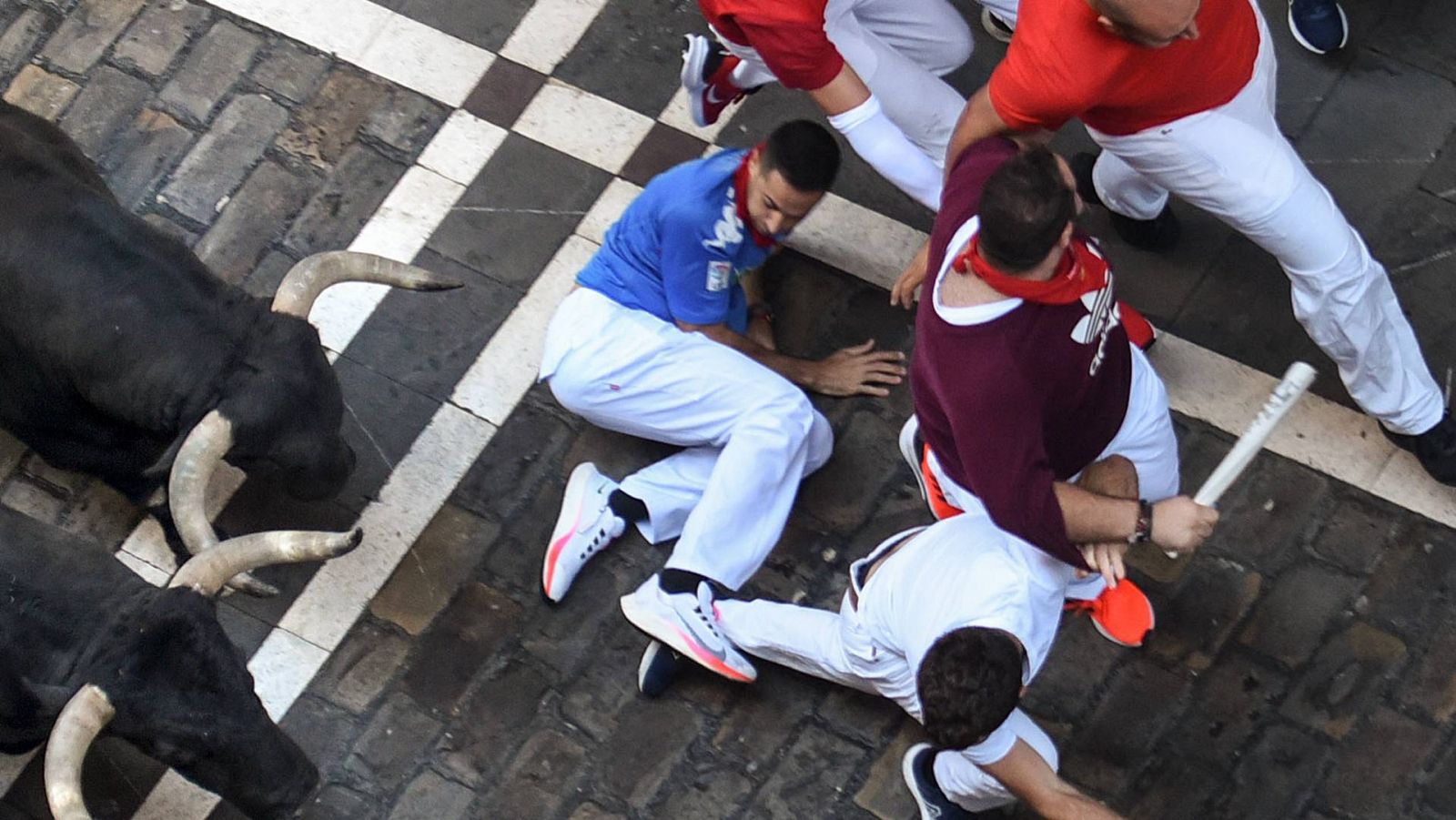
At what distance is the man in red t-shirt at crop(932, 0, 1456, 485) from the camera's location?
195 inches

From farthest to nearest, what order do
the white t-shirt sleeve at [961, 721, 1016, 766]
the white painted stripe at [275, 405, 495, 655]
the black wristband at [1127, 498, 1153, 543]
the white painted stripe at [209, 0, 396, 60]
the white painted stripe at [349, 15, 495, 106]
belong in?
the white painted stripe at [209, 0, 396, 60]
the white painted stripe at [349, 15, 495, 106]
the white painted stripe at [275, 405, 495, 655]
the white t-shirt sleeve at [961, 721, 1016, 766]
the black wristband at [1127, 498, 1153, 543]

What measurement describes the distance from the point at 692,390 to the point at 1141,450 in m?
1.82

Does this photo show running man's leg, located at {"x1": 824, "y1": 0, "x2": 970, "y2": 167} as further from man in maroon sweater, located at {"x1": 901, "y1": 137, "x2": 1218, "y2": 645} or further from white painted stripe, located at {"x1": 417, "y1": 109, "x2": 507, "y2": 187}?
white painted stripe, located at {"x1": 417, "y1": 109, "x2": 507, "y2": 187}

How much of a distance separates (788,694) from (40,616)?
278cm

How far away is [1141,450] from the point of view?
5273 millimetres

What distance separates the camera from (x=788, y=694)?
6.06 metres

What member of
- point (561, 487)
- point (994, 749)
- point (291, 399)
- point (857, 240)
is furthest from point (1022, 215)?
point (291, 399)

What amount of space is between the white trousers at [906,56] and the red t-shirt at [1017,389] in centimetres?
155

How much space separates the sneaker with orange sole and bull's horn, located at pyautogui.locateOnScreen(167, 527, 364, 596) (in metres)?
2.59

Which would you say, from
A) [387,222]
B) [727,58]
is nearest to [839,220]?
[727,58]

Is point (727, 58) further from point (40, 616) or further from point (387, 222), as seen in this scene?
point (40, 616)

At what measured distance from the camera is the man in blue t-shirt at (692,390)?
595 cm

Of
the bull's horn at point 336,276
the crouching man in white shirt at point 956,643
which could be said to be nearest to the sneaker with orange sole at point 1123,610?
the crouching man in white shirt at point 956,643

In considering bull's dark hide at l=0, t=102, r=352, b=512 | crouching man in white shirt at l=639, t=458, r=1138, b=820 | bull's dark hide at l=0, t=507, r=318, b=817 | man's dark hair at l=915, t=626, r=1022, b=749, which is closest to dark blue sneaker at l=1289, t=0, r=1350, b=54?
crouching man in white shirt at l=639, t=458, r=1138, b=820
